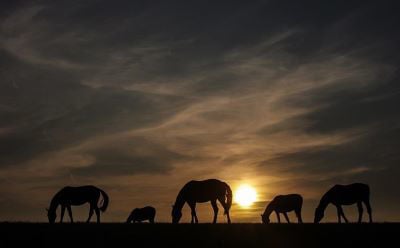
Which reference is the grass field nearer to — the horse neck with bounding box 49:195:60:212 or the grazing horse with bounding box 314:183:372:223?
the horse neck with bounding box 49:195:60:212

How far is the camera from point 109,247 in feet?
81.4

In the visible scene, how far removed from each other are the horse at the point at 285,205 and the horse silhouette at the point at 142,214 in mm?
14475

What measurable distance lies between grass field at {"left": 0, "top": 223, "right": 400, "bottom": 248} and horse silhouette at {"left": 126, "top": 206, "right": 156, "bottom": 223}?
1085 inches

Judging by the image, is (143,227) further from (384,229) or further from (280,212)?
(280,212)

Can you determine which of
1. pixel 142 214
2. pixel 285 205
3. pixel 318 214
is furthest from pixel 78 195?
pixel 142 214

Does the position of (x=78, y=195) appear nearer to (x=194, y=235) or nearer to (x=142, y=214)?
(x=194, y=235)

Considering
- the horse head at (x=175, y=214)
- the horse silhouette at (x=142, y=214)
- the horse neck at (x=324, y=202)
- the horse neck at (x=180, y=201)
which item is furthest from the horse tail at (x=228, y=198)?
the horse silhouette at (x=142, y=214)

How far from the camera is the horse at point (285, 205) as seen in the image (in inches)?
1941

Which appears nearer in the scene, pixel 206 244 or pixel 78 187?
pixel 206 244

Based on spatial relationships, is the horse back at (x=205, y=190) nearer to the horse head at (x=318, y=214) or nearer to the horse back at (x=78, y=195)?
the horse back at (x=78, y=195)

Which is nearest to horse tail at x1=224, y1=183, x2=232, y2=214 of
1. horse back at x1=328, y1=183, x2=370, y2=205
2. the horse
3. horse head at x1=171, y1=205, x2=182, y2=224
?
horse head at x1=171, y1=205, x2=182, y2=224

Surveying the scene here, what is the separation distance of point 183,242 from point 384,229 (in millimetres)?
12531

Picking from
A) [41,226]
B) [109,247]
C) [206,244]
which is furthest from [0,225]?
[206,244]

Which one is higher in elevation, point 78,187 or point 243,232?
point 78,187
